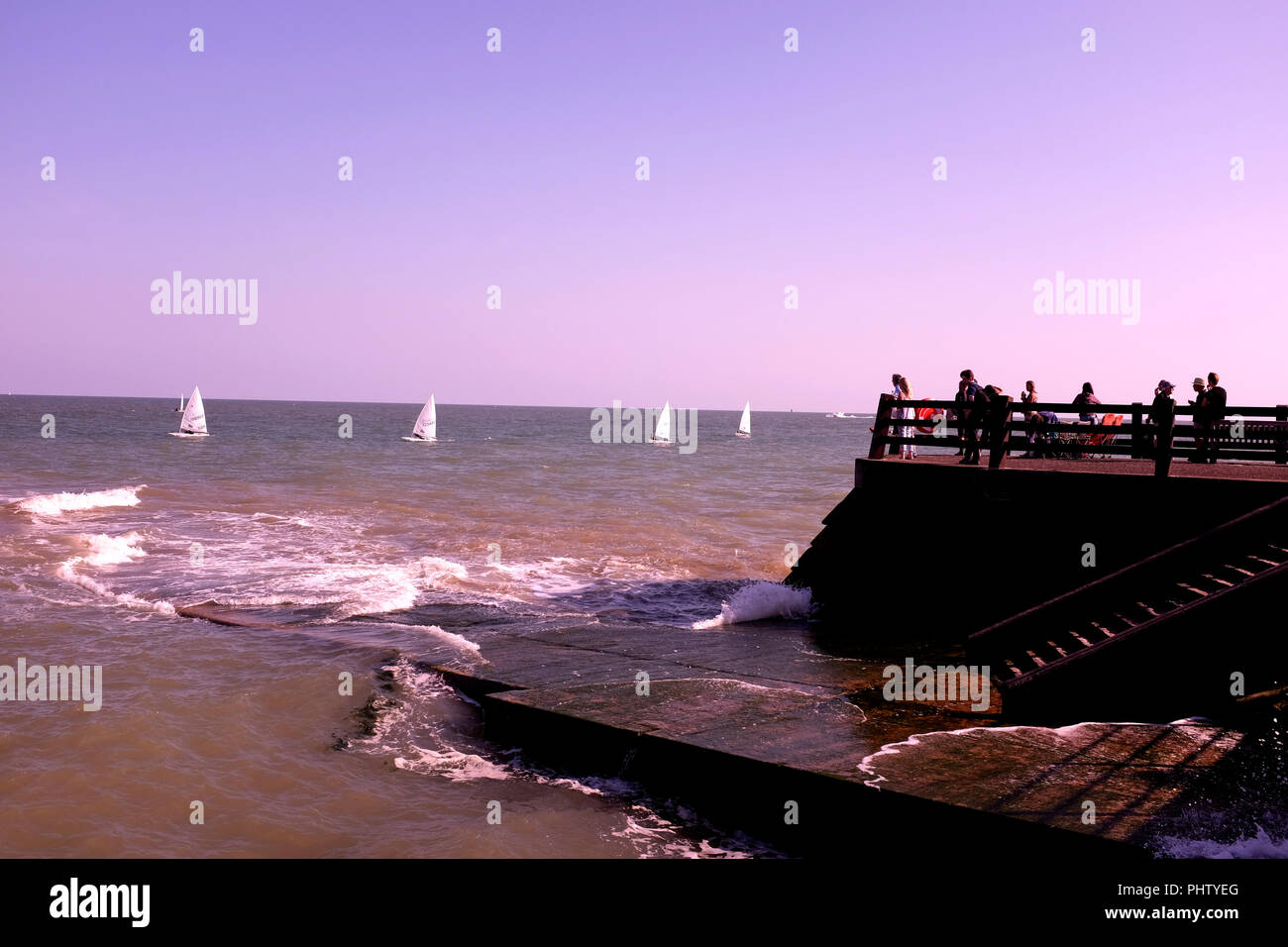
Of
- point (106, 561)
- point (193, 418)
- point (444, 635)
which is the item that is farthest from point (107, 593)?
point (193, 418)

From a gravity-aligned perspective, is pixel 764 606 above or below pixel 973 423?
below

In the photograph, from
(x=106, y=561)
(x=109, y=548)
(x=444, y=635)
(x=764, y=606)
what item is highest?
(x=109, y=548)

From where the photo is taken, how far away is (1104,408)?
11.7 metres

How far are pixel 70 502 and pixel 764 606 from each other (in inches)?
915

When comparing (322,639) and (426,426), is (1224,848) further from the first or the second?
(426,426)

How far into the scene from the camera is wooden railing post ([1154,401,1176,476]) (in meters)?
11.2

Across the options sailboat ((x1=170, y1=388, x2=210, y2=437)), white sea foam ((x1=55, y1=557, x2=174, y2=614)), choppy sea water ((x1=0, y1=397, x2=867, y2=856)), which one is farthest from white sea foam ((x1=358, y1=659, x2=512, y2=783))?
sailboat ((x1=170, y1=388, x2=210, y2=437))

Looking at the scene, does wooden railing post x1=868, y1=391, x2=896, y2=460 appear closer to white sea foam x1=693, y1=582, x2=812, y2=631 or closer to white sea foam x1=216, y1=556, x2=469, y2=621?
white sea foam x1=693, y1=582, x2=812, y2=631

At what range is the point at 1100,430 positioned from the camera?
11.8 metres

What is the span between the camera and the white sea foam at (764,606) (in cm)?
1398

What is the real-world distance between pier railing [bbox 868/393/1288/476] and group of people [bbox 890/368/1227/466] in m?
0.03

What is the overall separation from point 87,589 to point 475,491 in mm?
21694
